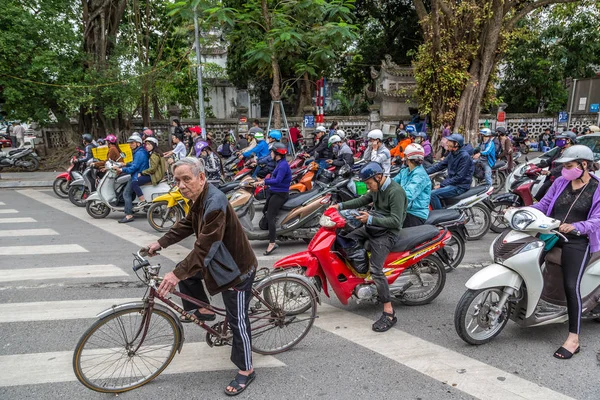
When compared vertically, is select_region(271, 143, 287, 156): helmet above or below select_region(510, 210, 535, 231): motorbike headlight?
above

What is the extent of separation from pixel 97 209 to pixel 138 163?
5.04 feet

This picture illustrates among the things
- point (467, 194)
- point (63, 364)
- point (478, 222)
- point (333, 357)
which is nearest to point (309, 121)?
point (478, 222)

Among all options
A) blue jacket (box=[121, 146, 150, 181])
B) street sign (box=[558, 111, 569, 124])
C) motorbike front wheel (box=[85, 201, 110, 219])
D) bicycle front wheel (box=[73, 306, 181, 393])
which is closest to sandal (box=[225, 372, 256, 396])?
bicycle front wheel (box=[73, 306, 181, 393])

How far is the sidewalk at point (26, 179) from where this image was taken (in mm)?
13031

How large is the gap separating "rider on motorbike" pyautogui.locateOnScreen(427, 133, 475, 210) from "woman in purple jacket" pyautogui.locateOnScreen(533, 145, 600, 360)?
304 centimetres

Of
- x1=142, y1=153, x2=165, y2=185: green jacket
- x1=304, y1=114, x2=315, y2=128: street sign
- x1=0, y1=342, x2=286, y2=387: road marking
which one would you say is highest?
x1=304, y1=114, x2=315, y2=128: street sign

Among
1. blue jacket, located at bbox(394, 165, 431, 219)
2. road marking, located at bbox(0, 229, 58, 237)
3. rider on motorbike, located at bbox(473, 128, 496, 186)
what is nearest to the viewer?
blue jacket, located at bbox(394, 165, 431, 219)

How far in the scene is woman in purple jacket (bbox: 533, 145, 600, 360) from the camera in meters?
3.59

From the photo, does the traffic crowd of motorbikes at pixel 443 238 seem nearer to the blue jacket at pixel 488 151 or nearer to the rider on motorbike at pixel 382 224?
the rider on motorbike at pixel 382 224

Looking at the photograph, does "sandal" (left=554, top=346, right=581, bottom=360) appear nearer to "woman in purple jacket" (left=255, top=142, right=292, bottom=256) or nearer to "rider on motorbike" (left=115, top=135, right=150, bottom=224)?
"woman in purple jacket" (left=255, top=142, right=292, bottom=256)

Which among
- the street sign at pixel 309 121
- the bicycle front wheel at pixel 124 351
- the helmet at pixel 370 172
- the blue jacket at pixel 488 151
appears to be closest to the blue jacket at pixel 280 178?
the helmet at pixel 370 172

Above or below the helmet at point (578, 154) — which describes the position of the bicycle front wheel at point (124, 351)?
below

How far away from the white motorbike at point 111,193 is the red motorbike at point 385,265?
193 inches

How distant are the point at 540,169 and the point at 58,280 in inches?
304
